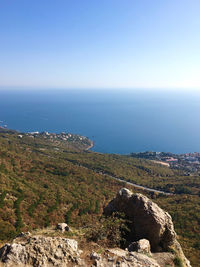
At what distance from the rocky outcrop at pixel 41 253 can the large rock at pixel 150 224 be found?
A: 4.04 m

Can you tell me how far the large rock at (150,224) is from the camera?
8702 mm

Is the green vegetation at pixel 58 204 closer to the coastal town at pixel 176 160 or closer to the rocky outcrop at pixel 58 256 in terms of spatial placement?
the rocky outcrop at pixel 58 256

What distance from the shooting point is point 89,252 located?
6547 mm

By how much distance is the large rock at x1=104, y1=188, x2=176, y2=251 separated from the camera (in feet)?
28.5

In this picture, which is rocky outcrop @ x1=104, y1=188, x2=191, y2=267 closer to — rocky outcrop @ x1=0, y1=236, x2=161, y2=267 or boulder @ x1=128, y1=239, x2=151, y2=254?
boulder @ x1=128, y1=239, x2=151, y2=254

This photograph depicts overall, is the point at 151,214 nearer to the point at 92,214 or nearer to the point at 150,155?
the point at 92,214

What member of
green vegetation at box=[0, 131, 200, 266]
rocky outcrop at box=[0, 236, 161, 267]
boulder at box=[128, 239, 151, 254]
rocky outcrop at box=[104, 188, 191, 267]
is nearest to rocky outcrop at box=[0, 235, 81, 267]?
rocky outcrop at box=[0, 236, 161, 267]

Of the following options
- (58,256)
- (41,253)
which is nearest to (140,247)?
(58,256)

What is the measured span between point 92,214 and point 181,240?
11275 mm

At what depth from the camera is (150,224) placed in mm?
8828

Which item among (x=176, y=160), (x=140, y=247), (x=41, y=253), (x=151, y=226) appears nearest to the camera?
(x=41, y=253)

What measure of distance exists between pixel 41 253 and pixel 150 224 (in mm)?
5702

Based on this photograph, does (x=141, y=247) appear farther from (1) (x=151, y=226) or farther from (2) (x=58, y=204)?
(2) (x=58, y=204)

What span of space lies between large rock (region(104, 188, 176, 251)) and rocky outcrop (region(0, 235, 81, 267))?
159 inches
